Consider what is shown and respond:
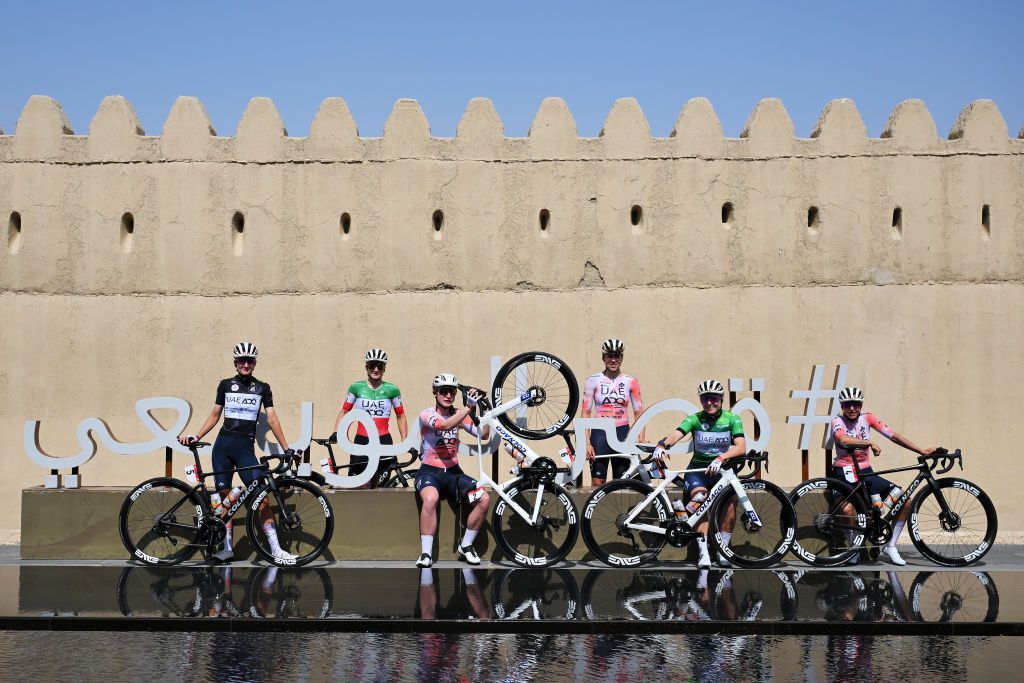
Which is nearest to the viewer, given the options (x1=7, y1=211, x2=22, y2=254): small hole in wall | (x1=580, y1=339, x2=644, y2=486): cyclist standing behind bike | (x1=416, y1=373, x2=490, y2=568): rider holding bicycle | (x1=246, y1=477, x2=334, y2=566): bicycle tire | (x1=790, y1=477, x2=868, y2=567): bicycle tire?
(x1=416, y1=373, x2=490, y2=568): rider holding bicycle

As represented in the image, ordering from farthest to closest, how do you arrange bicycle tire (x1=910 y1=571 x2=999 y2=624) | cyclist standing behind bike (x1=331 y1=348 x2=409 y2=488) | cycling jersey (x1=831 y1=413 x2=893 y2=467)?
cyclist standing behind bike (x1=331 y1=348 x2=409 y2=488), cycling jersey (x1=831 y1=413 x2=893 y2=467), bicycle tire (x1=910 y1=571 x2=999 y2=624)

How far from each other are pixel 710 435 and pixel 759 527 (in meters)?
0.94

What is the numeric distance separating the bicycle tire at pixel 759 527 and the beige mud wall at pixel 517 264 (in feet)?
14.7

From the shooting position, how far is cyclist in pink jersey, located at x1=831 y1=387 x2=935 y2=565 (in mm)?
Answer: 10781

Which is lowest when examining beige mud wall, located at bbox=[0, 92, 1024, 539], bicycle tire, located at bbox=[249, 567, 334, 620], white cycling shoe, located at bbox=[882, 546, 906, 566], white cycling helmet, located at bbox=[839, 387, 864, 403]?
bicycle tire, located at bbox=[249, 567, 334, 620]

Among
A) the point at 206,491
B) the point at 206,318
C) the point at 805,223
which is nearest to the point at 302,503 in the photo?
the point at 206,491

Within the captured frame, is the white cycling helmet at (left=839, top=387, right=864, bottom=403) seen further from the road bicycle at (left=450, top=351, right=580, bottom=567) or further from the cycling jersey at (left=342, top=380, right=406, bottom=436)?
the cycling jersey at (left=342, top=380, right=406, bottom=436)

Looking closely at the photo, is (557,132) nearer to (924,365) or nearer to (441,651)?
(924,365)

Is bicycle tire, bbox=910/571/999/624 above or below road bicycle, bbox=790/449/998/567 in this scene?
below

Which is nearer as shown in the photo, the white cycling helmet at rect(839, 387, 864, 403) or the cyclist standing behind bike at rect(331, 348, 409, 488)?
the white cycling helmet at rect(839, 387, 864, 403)

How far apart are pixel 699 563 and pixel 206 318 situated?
826cm

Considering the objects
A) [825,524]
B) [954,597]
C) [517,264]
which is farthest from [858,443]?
[517,264]

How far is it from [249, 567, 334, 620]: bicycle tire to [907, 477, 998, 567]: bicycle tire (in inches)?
215

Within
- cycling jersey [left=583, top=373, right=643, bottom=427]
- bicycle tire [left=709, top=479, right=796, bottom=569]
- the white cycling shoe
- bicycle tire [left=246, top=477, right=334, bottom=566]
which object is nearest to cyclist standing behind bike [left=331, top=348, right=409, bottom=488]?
bicycle tire [left=246, top=477, right=334, bottom=566]
